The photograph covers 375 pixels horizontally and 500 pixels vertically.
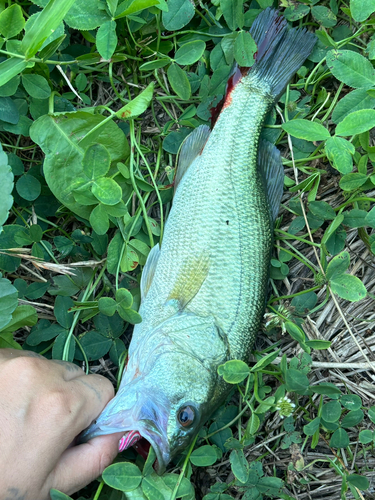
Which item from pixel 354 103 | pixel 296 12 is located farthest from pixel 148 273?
pixel 296 12

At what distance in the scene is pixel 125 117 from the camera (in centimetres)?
240

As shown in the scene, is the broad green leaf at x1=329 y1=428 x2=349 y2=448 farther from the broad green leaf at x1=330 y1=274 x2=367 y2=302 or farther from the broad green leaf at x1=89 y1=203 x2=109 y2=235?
the broad green leaf at x1=89 y1=203 x2=109 y2=235

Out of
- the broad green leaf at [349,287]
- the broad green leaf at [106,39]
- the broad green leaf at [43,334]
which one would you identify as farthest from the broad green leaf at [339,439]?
the broad green leaf at [106,39]

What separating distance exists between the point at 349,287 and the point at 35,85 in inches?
86.6

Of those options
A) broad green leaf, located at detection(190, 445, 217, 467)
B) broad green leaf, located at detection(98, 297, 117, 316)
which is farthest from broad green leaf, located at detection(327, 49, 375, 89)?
broad green leaf, located at detection(190, 445, 217, 467)

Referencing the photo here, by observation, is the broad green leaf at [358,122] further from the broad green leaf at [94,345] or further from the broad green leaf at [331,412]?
the broad green leaf at [94,345]

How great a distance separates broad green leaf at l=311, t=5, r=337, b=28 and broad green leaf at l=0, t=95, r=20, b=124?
2056 mm

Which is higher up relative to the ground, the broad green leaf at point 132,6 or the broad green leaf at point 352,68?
the broad green leaf at point 132,6

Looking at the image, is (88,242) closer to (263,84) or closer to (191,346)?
(191,346)

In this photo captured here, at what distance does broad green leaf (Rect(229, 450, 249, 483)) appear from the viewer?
2367mm

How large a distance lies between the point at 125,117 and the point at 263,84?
991mm

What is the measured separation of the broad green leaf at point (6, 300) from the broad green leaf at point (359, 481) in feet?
6.92

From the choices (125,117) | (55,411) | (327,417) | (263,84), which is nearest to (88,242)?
(125,117)

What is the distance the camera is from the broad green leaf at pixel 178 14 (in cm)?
267
